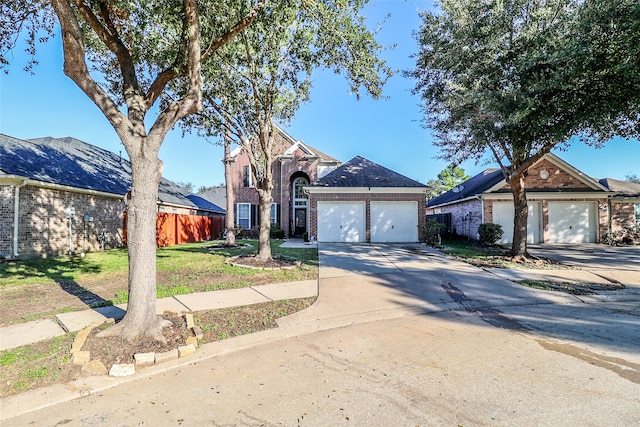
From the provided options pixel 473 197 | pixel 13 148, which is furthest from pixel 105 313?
pixel 473 197

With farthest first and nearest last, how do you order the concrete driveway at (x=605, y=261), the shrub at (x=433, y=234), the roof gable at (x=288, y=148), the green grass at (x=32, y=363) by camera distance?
1. the roof gable at (x=288, y=148)
2. the shrub at (x=433, y=234)
3. the concrete driveway at (x=605, y=261)
4. the green grass at (x=32, y=363)

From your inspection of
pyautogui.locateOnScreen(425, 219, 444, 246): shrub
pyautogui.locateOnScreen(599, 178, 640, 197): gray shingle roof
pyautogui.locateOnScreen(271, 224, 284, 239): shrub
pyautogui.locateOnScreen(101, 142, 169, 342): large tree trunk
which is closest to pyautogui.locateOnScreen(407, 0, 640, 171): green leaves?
pyautogui.locateOnScreen(425, 219, 444, 246): shrub

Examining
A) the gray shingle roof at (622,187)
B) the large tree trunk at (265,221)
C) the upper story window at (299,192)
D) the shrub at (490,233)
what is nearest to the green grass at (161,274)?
the large tree trunk at (265,221)

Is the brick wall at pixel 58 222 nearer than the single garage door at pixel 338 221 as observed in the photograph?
Yes

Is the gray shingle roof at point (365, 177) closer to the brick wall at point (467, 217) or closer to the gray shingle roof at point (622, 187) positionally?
the brick wall at point (467, 217)

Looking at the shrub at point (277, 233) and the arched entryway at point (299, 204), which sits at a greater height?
the arched entryway at point (299, 204)

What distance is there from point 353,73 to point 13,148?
47.7ft

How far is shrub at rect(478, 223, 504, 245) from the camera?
1578 centimetres

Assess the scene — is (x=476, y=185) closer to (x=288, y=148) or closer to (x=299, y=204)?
(x=299, y=204)

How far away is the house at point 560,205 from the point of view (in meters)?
16.9

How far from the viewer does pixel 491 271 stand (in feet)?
30.0

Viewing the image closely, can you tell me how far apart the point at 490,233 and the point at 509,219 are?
2.21 meters

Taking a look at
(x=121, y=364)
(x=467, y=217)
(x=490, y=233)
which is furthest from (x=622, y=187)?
(x=121, y=364)

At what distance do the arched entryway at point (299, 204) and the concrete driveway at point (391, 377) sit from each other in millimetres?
18058
